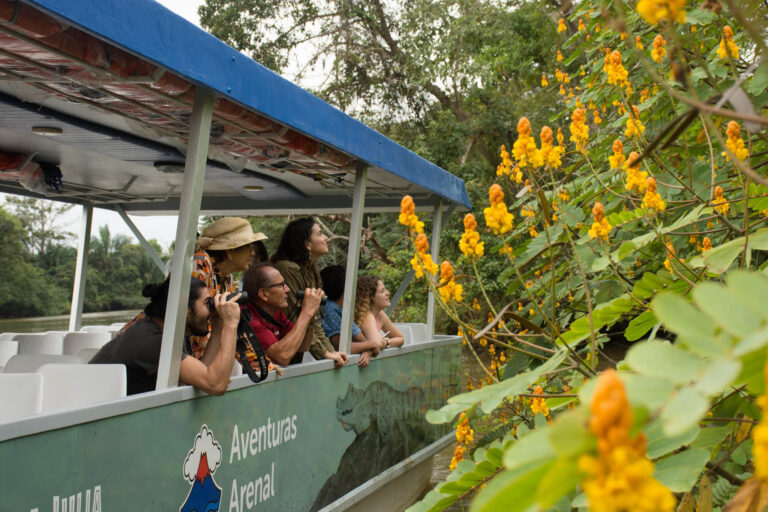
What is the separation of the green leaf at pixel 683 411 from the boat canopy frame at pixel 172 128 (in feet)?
7.26

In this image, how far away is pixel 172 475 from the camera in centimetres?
313

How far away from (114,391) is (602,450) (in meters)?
2.89

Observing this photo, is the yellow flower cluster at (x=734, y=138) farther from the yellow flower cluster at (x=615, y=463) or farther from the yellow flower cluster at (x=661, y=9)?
the yellow flower cluster at (x=615, y=463)

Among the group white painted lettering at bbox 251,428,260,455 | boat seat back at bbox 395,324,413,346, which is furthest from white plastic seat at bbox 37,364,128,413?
boat seat back at bbox 395,324,413,346

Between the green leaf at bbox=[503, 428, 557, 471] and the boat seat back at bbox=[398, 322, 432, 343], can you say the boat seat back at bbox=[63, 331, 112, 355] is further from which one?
the green leaf at bbox=[503, 428, 557, 471]

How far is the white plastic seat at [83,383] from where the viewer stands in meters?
3.00

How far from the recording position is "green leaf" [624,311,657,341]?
2031 millimetres

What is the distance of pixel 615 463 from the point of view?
455 millimetres

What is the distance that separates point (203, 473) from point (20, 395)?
948 millimetres

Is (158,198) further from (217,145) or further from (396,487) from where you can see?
(396,487)

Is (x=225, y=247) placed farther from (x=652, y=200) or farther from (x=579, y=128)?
(x=652, y=200)

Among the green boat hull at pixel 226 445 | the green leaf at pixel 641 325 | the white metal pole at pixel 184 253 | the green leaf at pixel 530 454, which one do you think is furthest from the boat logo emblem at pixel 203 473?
the green leaf at pixel 530 454

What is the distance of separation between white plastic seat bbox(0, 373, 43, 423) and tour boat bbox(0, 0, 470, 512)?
0.03 meters

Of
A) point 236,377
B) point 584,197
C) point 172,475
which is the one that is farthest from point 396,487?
point 584,197
